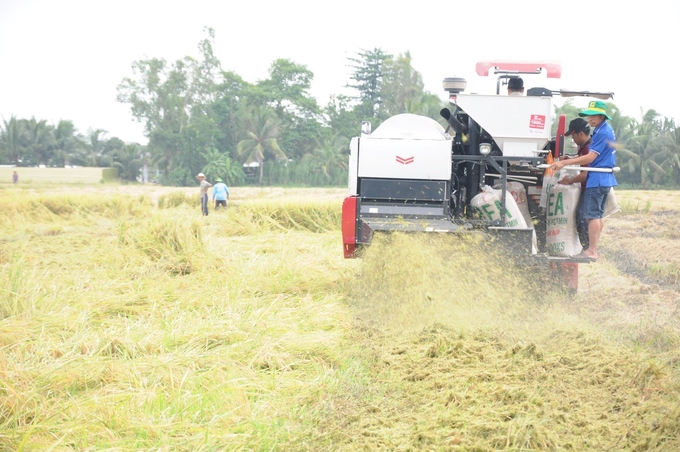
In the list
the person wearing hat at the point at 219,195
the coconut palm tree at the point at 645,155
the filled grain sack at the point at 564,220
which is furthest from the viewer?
the coconut palm tree at the point at 645,155

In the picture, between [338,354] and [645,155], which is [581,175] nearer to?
[338,354]

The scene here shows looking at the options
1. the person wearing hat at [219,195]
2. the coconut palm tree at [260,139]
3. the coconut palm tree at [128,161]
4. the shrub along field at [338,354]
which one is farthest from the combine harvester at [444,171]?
the coconut palm tree at [128,161]

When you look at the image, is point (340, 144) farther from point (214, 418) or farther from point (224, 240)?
point (214, 418)

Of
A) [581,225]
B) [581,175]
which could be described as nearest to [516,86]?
[581,175]

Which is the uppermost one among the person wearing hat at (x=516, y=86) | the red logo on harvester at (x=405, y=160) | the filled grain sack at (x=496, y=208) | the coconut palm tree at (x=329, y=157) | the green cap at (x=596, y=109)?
the coconut palm tree at (x=329, y=157)

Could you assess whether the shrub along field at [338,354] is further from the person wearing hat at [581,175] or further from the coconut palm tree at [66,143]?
the coconut palm tree at [66,143]

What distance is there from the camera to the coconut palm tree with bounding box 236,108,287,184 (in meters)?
47.1

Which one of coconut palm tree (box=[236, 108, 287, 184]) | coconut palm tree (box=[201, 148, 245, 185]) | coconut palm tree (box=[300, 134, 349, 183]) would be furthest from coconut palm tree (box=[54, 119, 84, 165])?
coconut palm tree (box=[300, 134, 349, 183])

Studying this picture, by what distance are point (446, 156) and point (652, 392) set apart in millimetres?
2868

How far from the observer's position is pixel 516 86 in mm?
6129

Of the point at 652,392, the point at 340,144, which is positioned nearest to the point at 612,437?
the point at 652,392

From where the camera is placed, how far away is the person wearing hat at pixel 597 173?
18.7ft

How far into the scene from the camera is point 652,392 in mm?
3340

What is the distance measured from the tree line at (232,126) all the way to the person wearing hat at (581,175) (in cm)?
3665
